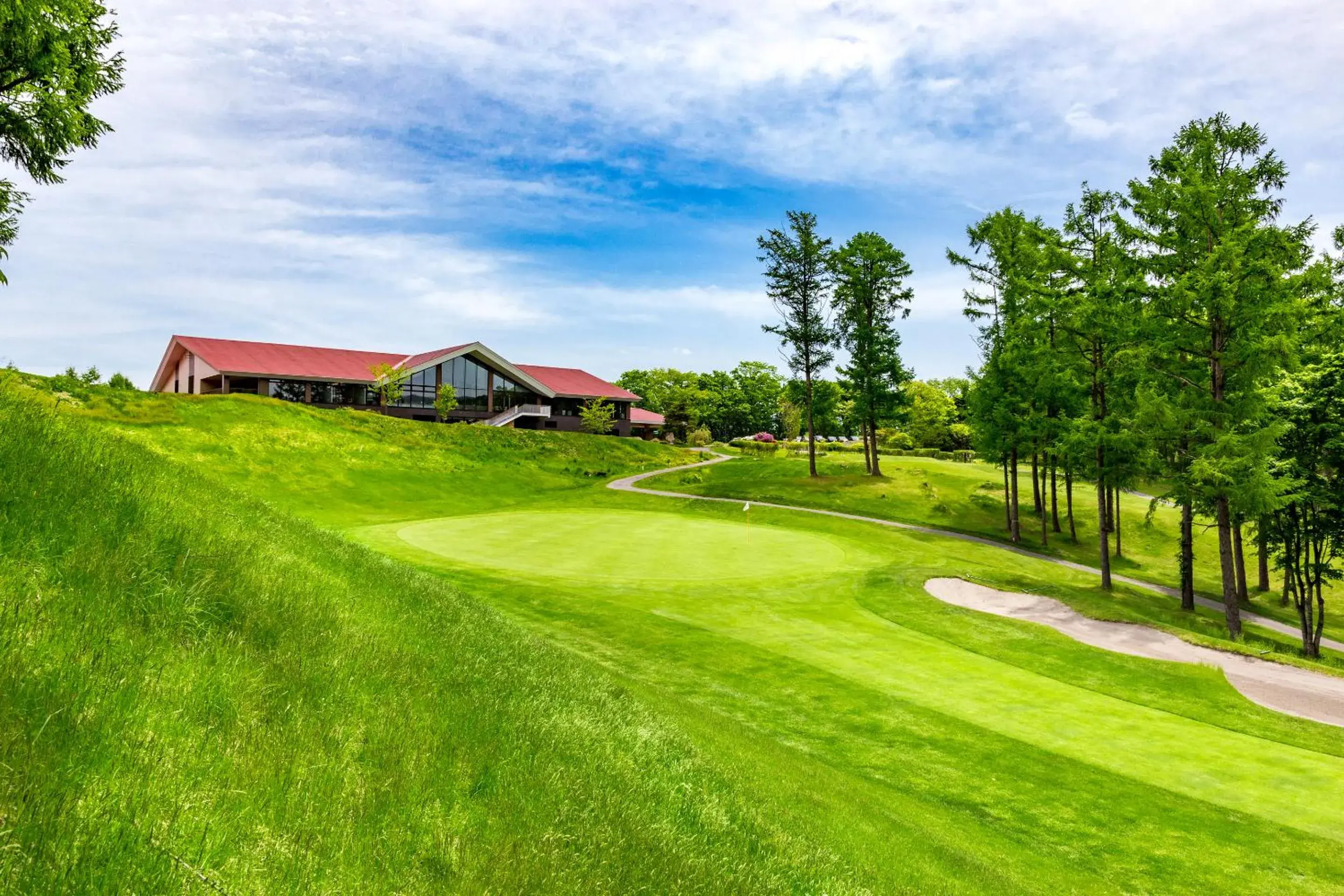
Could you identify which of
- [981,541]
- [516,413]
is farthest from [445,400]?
[981,541]

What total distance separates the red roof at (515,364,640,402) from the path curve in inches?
1087

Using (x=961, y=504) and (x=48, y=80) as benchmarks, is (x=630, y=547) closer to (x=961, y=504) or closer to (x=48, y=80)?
(x=48, y=80)

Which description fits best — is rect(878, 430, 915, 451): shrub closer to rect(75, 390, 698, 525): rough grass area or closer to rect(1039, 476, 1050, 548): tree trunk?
rect(1039, 476, 1050, 548): tree trunk

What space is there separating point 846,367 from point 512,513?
93.7ft

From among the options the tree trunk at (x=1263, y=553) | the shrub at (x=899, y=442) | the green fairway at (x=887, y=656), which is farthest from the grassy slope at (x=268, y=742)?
the shrub at (x=899, y=442)

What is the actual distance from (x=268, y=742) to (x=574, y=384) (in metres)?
79.1

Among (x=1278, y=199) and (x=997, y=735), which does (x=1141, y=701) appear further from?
(x=1278, y=199)

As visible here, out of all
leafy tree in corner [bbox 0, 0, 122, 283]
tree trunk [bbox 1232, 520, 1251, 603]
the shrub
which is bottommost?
tree trunk [bbox 1232, 520, 1251, 603]

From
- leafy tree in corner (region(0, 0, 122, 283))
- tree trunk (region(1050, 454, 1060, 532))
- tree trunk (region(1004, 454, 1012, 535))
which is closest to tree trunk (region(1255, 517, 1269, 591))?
tree trunk (region(1050, 454, 1060, 532))

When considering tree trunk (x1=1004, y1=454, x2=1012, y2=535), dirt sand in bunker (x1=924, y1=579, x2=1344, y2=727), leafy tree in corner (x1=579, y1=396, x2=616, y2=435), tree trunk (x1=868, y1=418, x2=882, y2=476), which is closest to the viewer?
dirt sand in bunker (x1=924, y1=579, x2=1344, y2=727)

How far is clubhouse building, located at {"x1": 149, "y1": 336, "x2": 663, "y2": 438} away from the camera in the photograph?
6134cm

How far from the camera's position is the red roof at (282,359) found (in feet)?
197

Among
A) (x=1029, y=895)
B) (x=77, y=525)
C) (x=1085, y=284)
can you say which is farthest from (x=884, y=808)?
(x=1085, y=284)

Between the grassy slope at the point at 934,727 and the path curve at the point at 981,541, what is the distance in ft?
29.0
